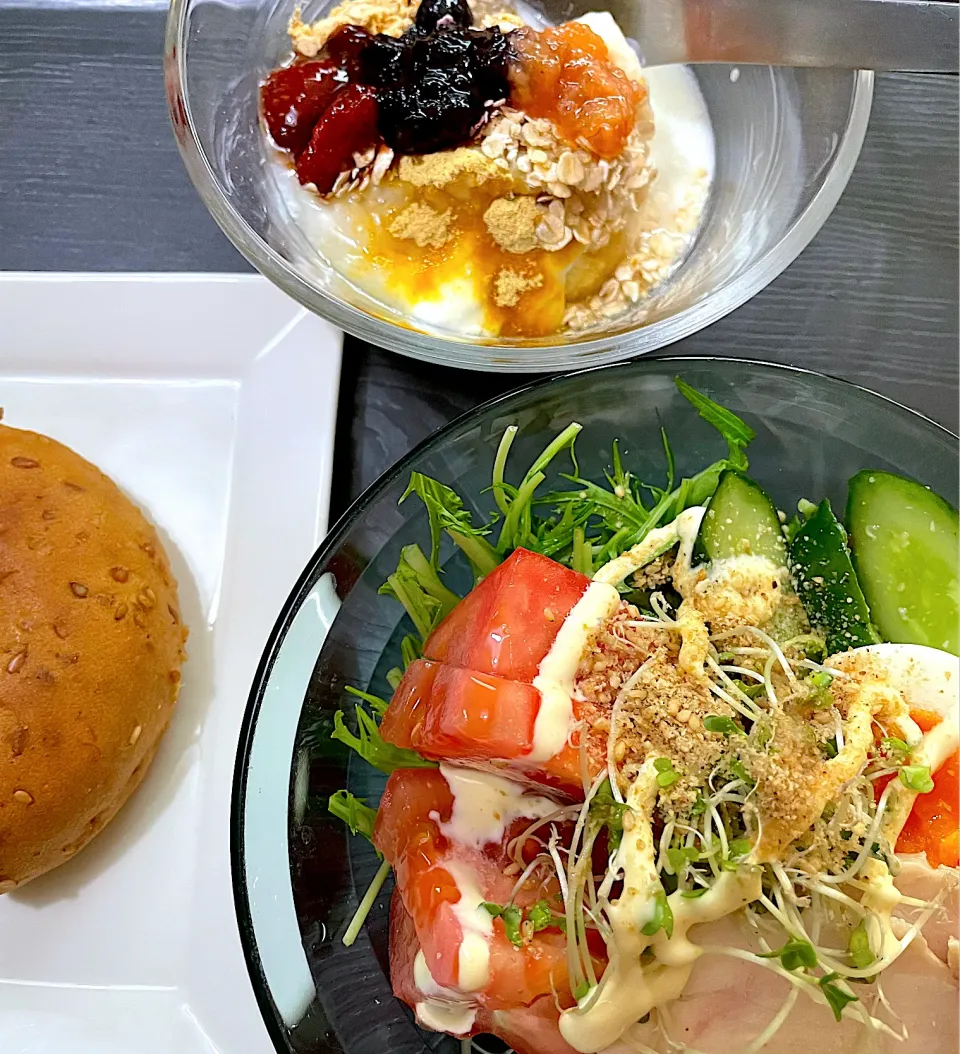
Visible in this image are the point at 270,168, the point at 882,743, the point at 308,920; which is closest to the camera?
the point at 882,743

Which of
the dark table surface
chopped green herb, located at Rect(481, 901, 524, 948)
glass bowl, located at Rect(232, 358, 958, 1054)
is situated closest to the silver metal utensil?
the dark table surface

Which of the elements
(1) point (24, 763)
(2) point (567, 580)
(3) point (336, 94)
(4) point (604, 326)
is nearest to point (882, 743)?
(2) point (567, 580)

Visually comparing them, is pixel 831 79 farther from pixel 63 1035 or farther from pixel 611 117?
pixel 63 1035

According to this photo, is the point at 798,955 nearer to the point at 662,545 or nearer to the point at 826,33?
the point at 662,545

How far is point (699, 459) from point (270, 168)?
0.67 m

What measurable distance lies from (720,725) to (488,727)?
0.69 feet

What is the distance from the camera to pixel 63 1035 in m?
1.08

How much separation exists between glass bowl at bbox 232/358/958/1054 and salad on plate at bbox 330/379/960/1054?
5 centimetres

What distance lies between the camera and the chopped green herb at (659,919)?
0.79m

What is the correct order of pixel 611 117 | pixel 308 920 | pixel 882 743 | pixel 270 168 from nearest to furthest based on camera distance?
pixel 882 743, pixel 308 920, pixel 611 117, pixel 270 168

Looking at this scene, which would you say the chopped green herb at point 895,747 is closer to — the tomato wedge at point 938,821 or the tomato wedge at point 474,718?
the tomato wedge at point 938,821

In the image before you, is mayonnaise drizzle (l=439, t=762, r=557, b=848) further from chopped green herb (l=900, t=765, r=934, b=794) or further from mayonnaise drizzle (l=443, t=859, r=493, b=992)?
chopped green herb (l=900, t=765, r=934, b=794)

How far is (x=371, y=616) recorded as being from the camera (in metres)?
1.10

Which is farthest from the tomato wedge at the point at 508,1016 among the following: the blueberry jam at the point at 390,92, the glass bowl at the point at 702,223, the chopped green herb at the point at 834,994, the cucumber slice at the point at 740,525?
the blueberry jam at the point at 390,92
